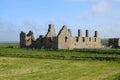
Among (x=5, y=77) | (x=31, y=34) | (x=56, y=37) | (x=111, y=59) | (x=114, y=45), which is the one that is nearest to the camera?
(x=5, y=77)

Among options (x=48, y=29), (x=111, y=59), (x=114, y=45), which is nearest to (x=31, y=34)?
(x=48, y=29)

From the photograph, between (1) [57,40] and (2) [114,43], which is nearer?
(1) [57,40]

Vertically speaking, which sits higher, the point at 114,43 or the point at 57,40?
the point at 57,40

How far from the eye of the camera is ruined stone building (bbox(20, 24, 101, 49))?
70.5 metres

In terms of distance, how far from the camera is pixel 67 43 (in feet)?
236

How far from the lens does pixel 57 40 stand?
69812 mm

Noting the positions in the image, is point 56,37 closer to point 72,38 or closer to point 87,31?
point 72,38

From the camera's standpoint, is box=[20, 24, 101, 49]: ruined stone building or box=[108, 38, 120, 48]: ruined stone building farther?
box=[108, 38, 120, 48]: ruined stone building

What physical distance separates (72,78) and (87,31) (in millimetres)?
56250

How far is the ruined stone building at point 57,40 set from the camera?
7050 cm

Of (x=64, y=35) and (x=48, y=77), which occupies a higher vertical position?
(x=64, y=35)

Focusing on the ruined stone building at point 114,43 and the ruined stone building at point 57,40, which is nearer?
the ruined stone building at point 57,40

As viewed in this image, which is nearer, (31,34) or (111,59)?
(111,59)

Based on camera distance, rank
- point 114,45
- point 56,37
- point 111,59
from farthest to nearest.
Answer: point 114,45, point 56,37, point 111,59
